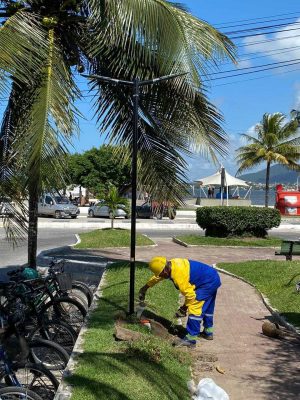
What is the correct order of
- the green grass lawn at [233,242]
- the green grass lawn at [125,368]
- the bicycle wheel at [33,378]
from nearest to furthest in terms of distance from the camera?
the bicycle wheel at [33,378], the green grass lawn at [125,368], the green grass lawn at [233,242]

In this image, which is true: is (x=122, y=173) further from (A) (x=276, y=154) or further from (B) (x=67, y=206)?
(A) (x=276, y=154)

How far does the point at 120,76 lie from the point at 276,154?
92.3 ft

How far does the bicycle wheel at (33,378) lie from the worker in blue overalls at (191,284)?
8.01ft

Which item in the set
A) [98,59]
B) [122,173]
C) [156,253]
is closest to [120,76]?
[98,59]

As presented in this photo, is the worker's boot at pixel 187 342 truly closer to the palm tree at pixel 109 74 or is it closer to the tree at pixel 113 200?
the palm tree at pixel 109 74

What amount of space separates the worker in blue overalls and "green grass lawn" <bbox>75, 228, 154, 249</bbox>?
12074mm

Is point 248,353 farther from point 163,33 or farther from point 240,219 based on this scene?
point 240,219

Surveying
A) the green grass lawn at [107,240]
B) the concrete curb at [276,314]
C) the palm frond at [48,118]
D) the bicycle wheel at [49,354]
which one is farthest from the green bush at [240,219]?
the bicycle wheel at [49,354]

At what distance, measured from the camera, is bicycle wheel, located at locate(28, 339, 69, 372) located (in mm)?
5504

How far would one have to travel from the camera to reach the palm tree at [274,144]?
37.0 meters

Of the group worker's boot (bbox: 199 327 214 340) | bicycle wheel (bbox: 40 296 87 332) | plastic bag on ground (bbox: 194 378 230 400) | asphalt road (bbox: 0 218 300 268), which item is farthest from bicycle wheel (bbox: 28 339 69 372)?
asphalt road (bbox: 0 218 300 268)

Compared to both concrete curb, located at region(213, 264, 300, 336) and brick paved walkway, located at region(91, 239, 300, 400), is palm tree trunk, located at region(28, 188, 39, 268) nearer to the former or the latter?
brick paved walkway, located at region(91, 239, 300, 400)

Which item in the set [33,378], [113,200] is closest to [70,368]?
[33,378]

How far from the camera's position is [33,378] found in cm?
509
